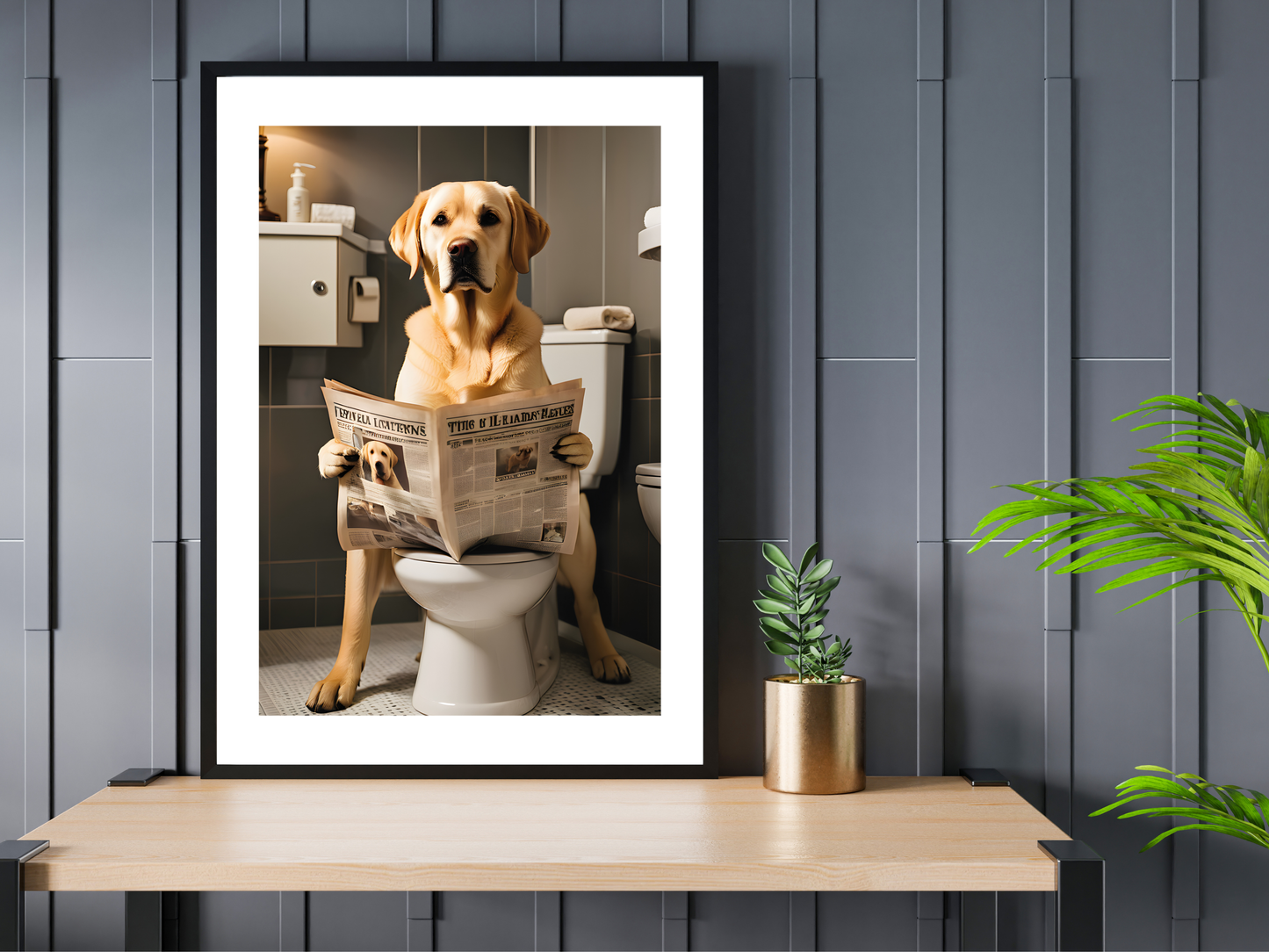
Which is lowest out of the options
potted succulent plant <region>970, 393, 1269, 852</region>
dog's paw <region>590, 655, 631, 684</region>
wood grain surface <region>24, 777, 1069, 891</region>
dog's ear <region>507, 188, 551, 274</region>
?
wood grain surface <region>24, 777, 1069, 891</region>

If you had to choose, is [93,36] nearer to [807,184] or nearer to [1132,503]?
[807,184]

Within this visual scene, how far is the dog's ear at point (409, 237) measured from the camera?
131 cm

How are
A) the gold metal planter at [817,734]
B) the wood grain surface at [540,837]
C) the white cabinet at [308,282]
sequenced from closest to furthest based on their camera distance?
1. the wood grain surface at [540,837]
2. the gold metal planter at [817,734]
3. the white cabinet at [308,282]

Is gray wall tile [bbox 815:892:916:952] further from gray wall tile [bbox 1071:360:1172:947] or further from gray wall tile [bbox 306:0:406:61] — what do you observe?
gray wall tile [bbox 306:0:406:61]

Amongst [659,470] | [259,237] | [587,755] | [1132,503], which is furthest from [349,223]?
[1132,503]

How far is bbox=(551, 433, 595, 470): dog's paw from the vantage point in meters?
1.32

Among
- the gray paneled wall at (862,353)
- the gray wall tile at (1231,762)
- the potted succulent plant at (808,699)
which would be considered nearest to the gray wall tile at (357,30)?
the gray paneled wall at (862,353)

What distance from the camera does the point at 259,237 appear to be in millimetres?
1318

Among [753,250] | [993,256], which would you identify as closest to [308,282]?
[753,250]

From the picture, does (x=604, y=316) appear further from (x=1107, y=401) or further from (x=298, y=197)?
(x=1107, y=401)

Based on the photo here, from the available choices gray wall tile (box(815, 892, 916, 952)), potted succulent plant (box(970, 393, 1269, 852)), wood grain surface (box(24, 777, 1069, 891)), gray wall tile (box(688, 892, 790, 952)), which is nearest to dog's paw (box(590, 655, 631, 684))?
wood grain surface (box(24, 777, 1069, 891))

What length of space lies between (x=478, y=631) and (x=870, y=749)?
2.16 feet

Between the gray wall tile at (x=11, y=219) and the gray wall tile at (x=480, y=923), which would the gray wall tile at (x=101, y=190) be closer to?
the gray wall tile at (x=11, y=219)

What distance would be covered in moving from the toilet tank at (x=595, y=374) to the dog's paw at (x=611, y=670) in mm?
277
